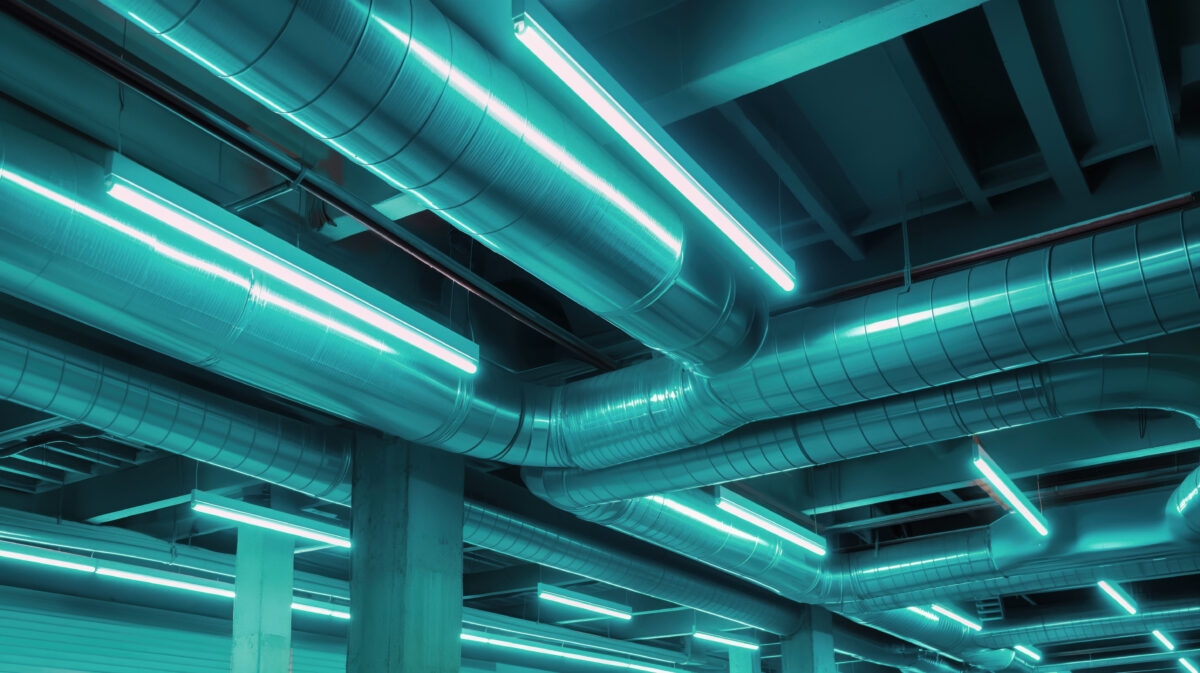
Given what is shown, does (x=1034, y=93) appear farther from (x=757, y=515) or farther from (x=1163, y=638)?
(x=1163, y=638)

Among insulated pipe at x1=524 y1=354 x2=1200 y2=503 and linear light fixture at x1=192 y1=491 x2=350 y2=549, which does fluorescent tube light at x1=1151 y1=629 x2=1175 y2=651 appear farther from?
linear light fixture at x1=192 y1=491 x2=350 y2=549

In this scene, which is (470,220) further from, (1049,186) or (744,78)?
(1049,186)

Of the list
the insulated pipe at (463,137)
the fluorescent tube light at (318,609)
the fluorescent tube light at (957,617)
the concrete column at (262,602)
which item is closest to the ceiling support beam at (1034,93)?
the insulated pipe at (463,137)

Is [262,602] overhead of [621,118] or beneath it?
beneath

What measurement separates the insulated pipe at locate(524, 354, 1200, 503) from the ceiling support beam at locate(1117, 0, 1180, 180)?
1.80m

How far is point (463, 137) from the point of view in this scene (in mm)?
4402

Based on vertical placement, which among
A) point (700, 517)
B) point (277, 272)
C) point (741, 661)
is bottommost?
point (741, 661)

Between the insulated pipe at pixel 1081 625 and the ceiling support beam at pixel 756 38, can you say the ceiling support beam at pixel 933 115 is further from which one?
the insulated pipe at pixel 1081 625

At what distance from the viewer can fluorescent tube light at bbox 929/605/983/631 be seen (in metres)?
16.0

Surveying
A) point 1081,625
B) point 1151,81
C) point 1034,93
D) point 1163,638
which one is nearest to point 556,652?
point 1081,625

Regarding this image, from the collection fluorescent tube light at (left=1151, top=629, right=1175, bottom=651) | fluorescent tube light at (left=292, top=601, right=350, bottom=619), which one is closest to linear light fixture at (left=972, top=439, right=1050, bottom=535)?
fluorescent tube light at (left=1151, top=629, right=1175, bottom=651)

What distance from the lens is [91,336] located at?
7367mm

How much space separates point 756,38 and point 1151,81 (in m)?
2.35

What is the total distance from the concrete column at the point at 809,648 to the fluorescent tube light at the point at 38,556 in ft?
33.1
